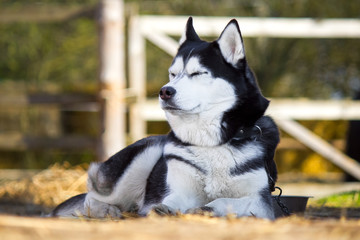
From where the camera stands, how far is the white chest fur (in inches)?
106

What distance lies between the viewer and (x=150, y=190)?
118 inches

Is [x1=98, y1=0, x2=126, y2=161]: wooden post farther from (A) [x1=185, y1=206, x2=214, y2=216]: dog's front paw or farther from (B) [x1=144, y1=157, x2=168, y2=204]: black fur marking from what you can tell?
(A) [x1=185, y1=206, x2=214, y2=216]: dog's front paw

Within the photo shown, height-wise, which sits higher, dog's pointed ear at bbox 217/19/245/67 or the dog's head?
dog's pointed ear at bbox 217/19/245/67

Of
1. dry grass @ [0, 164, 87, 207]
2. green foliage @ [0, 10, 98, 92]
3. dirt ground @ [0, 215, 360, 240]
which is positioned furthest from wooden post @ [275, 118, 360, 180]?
green foliage @ [0, 10, 98, 92]

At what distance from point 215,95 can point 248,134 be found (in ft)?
0.94

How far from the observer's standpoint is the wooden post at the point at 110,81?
5266 mm

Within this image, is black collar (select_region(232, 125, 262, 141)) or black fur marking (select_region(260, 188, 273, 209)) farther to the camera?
black collar (select_region(232, 125, 262, 141))

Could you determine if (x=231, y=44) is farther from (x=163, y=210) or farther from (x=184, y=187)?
(x=163, y=210)

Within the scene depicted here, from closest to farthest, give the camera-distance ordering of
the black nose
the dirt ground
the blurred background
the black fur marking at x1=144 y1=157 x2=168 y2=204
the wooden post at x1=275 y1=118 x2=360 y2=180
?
the dirt ground < the black nose < the black fur marking at x1=144 y1=157 x2=168 y2=204 < the wooden post at x1=275 y1=118 x2=360 y2=180 < the blurred background

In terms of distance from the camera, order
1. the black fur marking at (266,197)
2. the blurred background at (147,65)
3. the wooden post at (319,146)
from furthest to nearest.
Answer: the blurred background at (147,65), the wooden post at (319,146), the black fur marking at (266,197)

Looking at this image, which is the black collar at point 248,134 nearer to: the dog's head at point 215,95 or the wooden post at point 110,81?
the dog's head at point 215,95

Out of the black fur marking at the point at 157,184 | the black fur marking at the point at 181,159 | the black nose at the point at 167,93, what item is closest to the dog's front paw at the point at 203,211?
the black fur marking at the point at 181,159

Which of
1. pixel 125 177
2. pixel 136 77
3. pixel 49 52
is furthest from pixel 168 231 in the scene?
pixel 49 52

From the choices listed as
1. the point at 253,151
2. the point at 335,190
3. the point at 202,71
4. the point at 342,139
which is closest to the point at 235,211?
the point at 253,151
